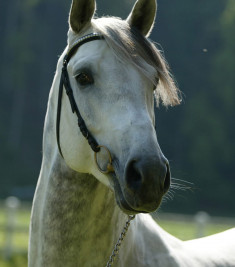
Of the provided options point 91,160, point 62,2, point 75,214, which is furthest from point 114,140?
point 62,2

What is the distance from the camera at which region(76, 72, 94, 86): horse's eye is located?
3.14 meters

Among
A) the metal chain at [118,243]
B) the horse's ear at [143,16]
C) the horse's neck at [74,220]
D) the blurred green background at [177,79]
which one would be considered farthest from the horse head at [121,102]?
the blurred green background at [177,79]

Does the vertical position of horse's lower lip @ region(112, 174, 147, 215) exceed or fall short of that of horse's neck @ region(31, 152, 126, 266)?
it exceeds it

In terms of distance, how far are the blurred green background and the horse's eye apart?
33.1 m

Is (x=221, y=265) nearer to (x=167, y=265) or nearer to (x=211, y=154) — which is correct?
(x=167, y=265)

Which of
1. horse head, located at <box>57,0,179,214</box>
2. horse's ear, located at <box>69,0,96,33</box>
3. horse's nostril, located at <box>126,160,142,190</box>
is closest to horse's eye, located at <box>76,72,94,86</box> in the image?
horse head, located at <box>57,0,179,214</box>

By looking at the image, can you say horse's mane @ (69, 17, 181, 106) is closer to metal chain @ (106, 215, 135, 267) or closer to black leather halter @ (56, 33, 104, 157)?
black leather halter @ (56, 33, 104, 157)

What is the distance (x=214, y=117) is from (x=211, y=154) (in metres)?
2.58

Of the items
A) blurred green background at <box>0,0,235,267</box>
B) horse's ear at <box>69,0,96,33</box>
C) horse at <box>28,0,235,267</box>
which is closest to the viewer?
horse at <box>28,0,235,267</box>

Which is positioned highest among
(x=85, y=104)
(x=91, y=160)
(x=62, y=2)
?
(x=85, y=104)

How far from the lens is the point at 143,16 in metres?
3.44

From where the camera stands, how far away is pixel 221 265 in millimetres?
3656

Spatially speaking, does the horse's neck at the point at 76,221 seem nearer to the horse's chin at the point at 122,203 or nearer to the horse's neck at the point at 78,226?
the horse's neck at the point at 78,226

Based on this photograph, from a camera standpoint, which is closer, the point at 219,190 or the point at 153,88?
the point at 153,88
